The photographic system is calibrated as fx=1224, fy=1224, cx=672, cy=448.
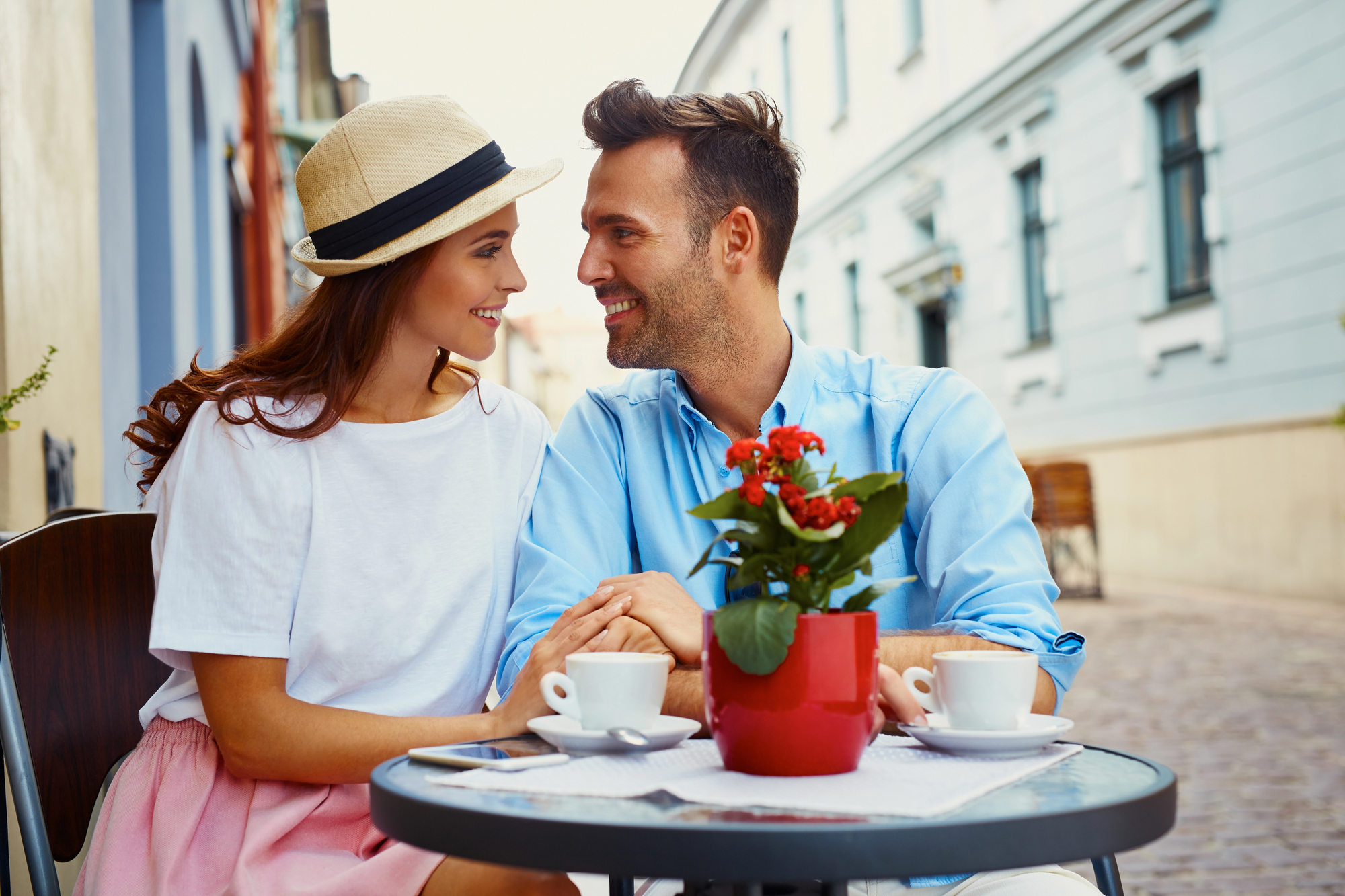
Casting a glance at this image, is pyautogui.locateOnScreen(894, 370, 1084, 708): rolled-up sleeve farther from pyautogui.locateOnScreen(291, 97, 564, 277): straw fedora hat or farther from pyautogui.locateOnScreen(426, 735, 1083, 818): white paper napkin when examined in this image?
pyautogui.locateOnScreen(291, 97, 564, 277): straw fedora hat

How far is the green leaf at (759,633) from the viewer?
1.17 metres

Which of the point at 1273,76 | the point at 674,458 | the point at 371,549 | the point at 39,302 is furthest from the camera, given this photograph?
the point at 1273,76

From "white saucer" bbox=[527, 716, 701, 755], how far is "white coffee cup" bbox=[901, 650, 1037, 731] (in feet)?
0.98

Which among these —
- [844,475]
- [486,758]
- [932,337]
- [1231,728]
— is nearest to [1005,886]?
[486,758]

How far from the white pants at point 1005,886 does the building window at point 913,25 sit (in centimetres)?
1558

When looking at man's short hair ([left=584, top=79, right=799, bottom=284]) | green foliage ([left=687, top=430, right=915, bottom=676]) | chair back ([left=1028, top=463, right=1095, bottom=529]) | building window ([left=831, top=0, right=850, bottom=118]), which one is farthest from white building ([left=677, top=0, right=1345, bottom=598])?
green foliage ([left=687, top=430, right=915, bottom=676])

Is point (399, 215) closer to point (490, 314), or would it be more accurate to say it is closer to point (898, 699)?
point (490, 314)

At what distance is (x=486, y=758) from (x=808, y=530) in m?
0.47

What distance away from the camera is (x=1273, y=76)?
10086 millimetres

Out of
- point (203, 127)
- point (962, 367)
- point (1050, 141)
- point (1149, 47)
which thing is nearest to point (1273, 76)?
point (1149, 47)

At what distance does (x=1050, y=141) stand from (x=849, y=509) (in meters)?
13.3

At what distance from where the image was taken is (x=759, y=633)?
1.18m

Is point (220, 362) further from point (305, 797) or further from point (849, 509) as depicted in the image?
point (849, 509)

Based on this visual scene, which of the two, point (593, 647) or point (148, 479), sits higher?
point (148, 479)
